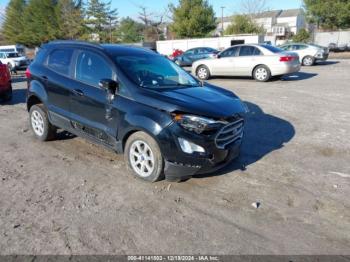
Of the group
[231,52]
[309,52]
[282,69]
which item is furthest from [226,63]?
[309,52]

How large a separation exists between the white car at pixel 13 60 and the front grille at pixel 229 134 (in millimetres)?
24320

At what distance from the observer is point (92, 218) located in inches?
150

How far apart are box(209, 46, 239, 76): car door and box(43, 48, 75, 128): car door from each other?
10.4m

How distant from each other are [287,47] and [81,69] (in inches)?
781

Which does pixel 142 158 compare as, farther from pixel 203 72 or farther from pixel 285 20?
pixel 285 20

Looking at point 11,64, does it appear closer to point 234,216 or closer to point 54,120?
point 54,120

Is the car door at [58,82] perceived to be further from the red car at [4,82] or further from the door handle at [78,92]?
the red car at [4,82]

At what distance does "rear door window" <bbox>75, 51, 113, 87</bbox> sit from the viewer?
4.98 meters

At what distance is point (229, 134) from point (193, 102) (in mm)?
650

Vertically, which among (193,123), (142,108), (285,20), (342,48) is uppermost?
(285,20)

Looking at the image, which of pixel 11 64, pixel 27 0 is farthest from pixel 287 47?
pixel 27 0

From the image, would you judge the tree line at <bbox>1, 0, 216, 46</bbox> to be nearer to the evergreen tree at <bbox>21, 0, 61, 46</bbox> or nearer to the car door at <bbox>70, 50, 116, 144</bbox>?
the evergreen tree at <bbox>21, 0, 61, 46</bbox>

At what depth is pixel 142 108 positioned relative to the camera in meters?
4.47

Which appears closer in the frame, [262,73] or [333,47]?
[262,73]
